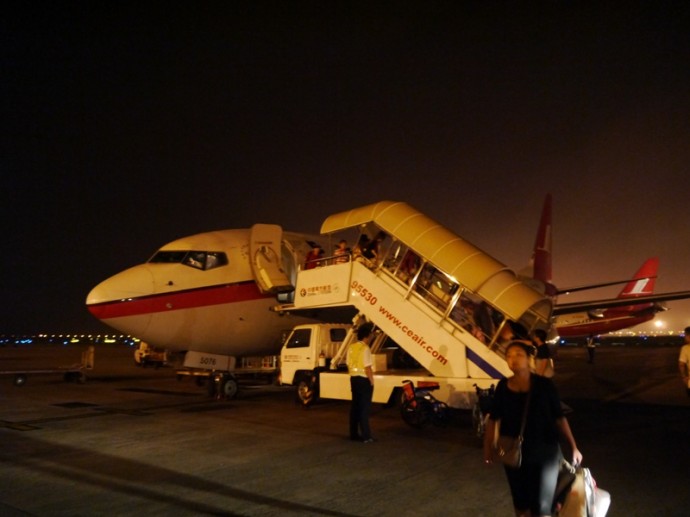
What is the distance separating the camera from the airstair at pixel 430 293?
32.3ft

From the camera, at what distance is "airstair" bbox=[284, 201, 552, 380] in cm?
984

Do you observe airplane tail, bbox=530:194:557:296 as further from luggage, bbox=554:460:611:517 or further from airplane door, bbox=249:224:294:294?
luggage, bbox=554:460:611:517

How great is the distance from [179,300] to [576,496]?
37.6 feet

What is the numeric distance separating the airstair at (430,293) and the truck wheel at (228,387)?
3.23 meters

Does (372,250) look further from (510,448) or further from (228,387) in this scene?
(510,448)

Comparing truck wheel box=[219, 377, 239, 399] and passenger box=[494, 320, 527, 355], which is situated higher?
passenger box=[494, 320, 527, 355]

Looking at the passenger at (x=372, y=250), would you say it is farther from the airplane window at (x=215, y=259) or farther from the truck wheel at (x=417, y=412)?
the airplane window at (x=215, y=259)

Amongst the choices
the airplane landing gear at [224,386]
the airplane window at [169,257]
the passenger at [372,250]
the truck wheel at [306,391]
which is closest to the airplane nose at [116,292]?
the airplane window at [169,257]

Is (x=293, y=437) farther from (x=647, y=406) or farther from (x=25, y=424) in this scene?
(x=647, y=406)

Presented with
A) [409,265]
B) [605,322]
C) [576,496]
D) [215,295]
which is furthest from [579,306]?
[605,322]

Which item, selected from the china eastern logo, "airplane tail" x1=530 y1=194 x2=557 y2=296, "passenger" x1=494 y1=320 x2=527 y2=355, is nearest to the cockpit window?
the china eastern logo

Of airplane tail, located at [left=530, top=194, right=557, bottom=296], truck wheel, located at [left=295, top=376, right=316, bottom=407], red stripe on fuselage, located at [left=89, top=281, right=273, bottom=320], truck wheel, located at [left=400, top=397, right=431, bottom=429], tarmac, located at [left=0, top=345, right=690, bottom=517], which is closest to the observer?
tarmac, located at [left=0, top=345, right=690, bottom=517]

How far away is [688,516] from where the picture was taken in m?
5.25

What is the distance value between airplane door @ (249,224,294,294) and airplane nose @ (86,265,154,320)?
8.42 ft
